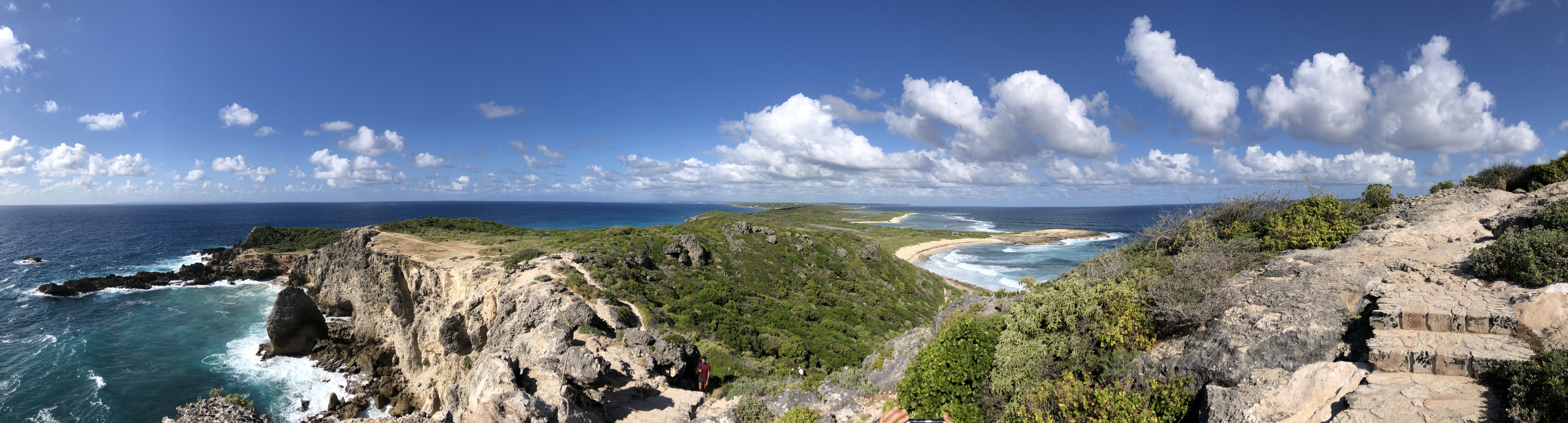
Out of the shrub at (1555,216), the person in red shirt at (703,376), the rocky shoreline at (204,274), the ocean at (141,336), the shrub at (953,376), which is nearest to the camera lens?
the shrub at (1555,216)

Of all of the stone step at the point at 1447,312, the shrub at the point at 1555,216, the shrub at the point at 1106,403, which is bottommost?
the shrub at the point at 1106,403

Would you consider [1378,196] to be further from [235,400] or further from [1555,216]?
[235,400]

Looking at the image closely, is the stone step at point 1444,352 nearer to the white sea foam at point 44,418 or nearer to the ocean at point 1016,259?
the ocean at point 1016,259

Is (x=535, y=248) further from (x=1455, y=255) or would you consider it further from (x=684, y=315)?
(x=1455, y=255)

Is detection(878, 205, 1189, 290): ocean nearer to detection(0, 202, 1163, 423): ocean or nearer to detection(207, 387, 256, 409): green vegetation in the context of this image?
detection(0, 202, 1163, 423): ocean

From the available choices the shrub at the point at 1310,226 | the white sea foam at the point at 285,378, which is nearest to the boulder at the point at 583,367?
the white sea foam at the point at 285,378

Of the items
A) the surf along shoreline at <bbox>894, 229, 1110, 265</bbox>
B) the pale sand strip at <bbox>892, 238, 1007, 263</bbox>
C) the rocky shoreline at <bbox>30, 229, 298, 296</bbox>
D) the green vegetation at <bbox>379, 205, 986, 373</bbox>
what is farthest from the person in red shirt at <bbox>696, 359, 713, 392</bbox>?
the rocky shoreline at <bbox>30, 229, 298, 296</bbox>

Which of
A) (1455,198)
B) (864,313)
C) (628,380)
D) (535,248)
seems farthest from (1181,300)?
(535,248)
